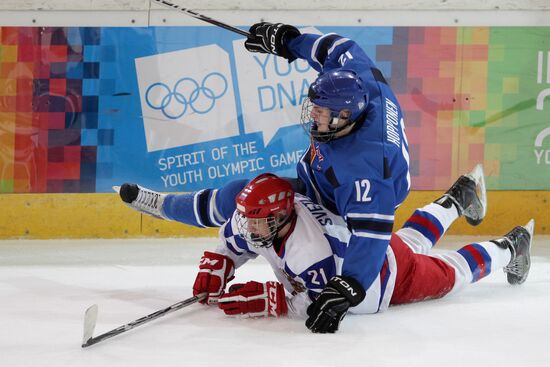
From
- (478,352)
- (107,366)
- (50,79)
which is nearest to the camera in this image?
(107,366)

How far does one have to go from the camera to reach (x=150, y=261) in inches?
183

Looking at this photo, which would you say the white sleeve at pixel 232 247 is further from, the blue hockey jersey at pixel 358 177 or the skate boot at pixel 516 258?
the skate boot at pixel 516 258

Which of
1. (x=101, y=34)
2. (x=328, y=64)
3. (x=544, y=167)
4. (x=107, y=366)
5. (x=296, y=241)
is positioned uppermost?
(x=101, y=34)

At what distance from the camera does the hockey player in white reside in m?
3.23

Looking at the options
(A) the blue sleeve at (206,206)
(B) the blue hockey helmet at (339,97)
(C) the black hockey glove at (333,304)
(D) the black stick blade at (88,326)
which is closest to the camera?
(D) the black stick blade at (88,326)

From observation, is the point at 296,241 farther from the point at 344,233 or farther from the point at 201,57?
the point at 201,57

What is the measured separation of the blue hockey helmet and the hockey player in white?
303 mm

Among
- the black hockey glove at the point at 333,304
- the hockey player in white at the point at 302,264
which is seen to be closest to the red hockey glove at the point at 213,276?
the hockey player in white at the point at 302,264

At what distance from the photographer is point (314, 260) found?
3.24 metres

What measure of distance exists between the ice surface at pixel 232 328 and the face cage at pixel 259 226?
0.28 meters

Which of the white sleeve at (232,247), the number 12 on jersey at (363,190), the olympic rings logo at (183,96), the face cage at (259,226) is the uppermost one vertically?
the olympic rings logo at (183,96)

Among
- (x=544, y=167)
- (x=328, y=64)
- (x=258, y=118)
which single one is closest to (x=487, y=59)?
(x=544, y=167)

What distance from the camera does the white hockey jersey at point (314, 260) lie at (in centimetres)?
325

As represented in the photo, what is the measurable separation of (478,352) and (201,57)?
3.07m
